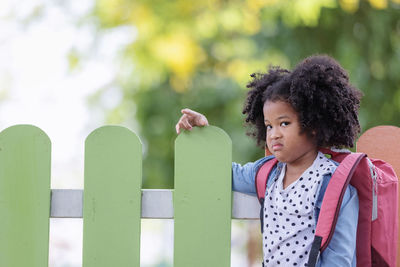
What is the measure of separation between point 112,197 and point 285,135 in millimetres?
793

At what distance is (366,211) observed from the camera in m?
1.97

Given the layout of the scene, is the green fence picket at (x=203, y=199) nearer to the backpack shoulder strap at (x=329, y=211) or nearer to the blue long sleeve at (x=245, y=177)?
the blue long sleeve at (x=245, y=177)

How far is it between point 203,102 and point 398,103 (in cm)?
200

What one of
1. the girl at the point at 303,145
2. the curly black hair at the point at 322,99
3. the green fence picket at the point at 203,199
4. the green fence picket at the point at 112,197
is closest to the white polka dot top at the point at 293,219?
the girl at the point at 303,145

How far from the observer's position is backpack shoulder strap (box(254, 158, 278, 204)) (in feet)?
7.16

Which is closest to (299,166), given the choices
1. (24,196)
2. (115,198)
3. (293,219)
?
(293,219)

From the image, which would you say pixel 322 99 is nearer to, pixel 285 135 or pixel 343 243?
pixel 285 135

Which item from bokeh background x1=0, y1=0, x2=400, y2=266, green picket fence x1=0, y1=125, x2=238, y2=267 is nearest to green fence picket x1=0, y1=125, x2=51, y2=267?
green picket fence x1=0, y1=125, x2=238, y2=267

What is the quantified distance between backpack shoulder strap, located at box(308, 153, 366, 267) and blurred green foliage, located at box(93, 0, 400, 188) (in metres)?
3.28

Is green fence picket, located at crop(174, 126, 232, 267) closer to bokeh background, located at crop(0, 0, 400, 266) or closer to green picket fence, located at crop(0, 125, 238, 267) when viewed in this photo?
green picket fence, located at crop(0, 125, 238, 267)

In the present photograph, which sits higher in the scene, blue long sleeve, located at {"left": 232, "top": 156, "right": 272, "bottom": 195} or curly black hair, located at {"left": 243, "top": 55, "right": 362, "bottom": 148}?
curly black hair, located at {"left": 243, "top": 55, "right": 362, "bottom": 148}

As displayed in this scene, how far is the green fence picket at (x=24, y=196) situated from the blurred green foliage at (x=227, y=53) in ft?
10.4

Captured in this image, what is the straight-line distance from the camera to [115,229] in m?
2.36

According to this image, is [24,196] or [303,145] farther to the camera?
[24,196]
